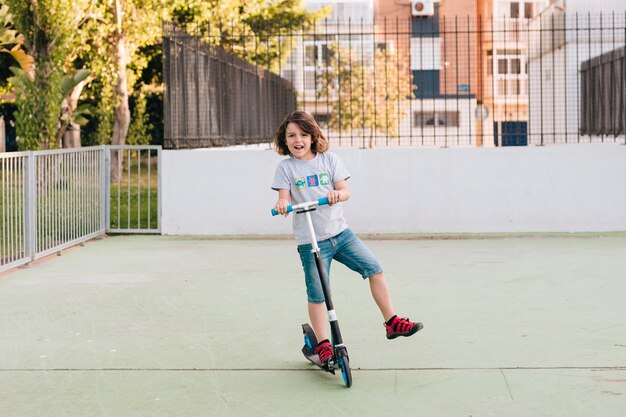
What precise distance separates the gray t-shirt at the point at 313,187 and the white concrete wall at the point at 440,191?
8.77 m

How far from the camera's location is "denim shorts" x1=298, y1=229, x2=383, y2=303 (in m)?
6.56

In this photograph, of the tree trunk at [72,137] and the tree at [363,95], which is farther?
the tree trunk at [72,137]

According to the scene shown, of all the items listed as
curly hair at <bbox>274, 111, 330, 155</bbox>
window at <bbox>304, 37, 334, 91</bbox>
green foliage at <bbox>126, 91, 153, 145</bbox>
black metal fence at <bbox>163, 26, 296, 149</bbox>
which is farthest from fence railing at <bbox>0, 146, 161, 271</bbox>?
green foliage at <bbox>126, 91, 153, 145</bbox>

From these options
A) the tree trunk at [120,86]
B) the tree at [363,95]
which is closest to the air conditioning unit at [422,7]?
the tree at [363,95]

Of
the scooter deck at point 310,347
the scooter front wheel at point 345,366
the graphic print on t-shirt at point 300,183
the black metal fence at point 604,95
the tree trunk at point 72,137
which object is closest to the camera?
the scooter front wheel at point 345,366

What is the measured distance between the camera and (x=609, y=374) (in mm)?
6406

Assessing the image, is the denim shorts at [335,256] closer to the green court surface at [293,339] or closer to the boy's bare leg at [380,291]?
the boy's bare leg at [380,291]

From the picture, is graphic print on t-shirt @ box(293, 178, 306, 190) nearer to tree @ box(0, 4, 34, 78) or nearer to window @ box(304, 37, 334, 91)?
window @ box(304, 37, 334, 91)

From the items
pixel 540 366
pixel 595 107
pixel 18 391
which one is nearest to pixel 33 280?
pixel 18 391

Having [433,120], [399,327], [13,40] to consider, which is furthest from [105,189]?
[13,40]

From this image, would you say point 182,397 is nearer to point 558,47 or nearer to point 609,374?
point 609,374

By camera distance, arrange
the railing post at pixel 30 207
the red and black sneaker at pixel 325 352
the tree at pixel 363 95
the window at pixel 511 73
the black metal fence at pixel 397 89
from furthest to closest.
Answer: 1. the window at pixel 511 73
2. the tree at pixel 363 95
3. the black metal fence at pixel 397 89
4. the railing post at pixel 30 207
5. the red and black sneaker at pixel 325 352

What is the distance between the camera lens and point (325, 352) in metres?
6.46

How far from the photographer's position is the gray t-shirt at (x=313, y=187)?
6.55 meters
